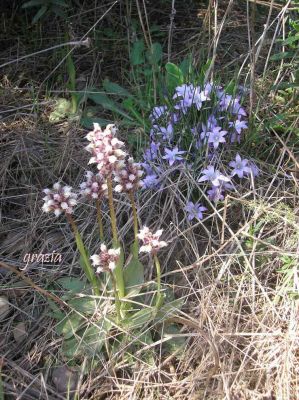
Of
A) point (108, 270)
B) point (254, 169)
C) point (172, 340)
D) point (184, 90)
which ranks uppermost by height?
point (184, 90)

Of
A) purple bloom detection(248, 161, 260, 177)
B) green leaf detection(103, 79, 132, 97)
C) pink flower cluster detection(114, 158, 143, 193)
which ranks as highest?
pink flower cluster detection(114, 158, 143, 193)

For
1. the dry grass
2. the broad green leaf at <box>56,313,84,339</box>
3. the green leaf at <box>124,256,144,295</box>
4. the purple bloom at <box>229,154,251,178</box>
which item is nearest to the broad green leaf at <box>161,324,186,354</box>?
the dry grass

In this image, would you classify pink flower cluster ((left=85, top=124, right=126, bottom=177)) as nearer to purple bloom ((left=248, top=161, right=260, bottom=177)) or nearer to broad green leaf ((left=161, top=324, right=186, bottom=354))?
broad green leaf ((left=161, top=324, right=186, bottom=354))

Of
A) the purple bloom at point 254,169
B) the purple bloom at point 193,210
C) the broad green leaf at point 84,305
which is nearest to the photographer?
the broad green leaf at point 84,305

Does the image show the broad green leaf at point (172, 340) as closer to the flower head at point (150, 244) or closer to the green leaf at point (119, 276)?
the green leaf at point (119, 276)

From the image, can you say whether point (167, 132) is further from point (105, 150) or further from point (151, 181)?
point (105, 150)

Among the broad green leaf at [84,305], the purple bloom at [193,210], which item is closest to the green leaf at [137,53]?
the purple bloom at [193,210]

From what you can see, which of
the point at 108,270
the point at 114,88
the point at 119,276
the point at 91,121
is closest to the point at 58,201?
the point at 108,270

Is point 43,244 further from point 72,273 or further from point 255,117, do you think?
point 255,117

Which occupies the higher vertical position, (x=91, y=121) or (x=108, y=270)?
(x=108, y=270)
